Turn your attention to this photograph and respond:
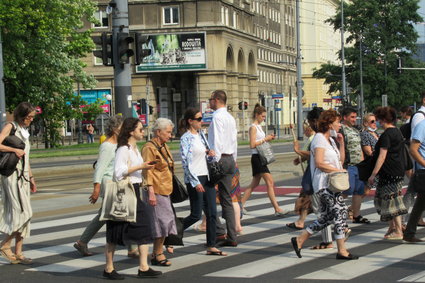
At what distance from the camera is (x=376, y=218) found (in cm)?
1362

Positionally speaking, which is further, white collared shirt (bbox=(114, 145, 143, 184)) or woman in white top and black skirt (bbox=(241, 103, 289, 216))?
woman in white top and black skirt (bbox=(241, 103, 289, 216))

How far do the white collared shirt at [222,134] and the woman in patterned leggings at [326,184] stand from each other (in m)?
1.25

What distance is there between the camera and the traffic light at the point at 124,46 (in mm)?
16031

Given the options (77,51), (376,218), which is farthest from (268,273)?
(77,51)

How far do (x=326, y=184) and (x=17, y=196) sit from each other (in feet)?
11.5

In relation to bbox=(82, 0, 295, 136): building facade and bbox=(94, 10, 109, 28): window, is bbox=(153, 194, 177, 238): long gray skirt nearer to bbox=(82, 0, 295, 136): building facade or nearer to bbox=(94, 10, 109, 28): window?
bbox=(82, 0, 295, 136): building facade

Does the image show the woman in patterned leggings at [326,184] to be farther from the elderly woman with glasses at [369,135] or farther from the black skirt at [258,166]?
the black skirt at [258,166]

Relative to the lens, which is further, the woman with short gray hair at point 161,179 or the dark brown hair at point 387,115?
the dark brown hair at point 387,115

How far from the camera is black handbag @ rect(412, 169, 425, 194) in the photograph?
34.1 ft

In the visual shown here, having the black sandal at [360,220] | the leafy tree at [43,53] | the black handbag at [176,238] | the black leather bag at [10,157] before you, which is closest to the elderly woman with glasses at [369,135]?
the black sandal at [360,220]

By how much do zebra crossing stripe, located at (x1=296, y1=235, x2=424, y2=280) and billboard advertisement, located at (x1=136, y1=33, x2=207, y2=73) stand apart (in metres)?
53.1

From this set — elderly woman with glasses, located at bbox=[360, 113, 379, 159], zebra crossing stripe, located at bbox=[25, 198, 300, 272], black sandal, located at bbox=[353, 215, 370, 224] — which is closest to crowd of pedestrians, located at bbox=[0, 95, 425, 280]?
zebra crossing stripe, located at bbox=[25, 198, 300, 272]

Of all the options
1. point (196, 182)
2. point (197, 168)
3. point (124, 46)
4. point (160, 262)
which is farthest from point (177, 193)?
point (124, 46)

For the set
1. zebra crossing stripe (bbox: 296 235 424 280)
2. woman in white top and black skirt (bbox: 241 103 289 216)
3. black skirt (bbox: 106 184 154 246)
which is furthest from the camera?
woman in white top and black skirt (bbox: 241 103 289 216)
